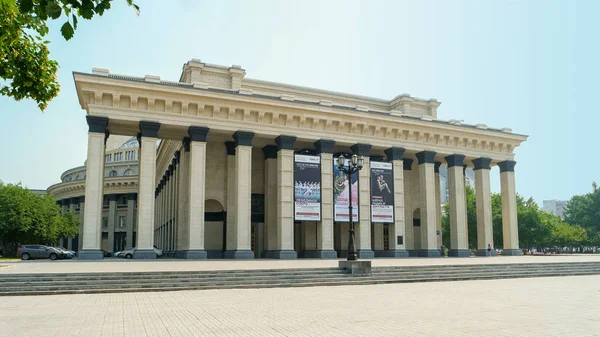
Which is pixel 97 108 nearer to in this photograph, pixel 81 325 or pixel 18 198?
pixel 81 325

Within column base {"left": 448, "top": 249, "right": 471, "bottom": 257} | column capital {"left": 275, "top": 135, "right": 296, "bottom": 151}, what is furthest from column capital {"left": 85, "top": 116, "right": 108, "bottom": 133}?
column base {"left": 448, "top": 249, "right": 471, "bottom": 257}

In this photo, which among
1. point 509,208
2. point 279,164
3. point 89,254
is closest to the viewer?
point 89,254

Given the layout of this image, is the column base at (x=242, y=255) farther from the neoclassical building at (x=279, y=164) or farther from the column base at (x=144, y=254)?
the column base at (x=144, y=254)

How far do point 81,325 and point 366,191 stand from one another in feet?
93.9

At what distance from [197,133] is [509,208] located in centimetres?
2835

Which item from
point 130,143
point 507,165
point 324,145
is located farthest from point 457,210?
point 130,143

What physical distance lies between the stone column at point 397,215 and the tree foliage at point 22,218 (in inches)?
1435

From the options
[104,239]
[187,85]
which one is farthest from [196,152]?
[104,239]

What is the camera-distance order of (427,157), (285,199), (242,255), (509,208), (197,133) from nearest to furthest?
(242,255), (197,133), (285,199), (427,157), (509,208)

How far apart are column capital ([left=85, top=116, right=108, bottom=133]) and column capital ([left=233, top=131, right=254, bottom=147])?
330 inches

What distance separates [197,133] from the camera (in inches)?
1247

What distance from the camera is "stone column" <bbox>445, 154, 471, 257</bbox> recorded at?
40.2m

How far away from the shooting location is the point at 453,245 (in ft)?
133

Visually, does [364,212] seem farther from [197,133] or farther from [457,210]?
[197,133]
